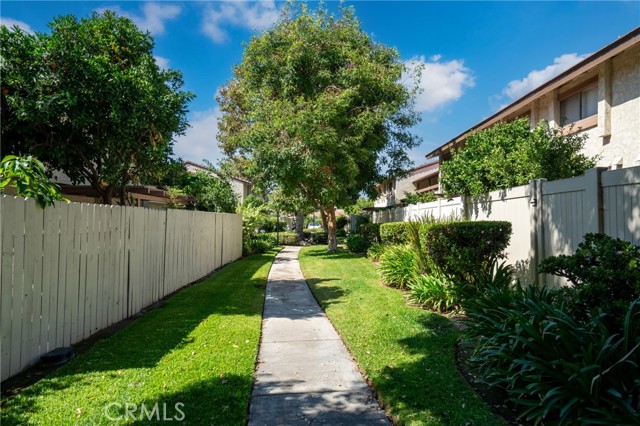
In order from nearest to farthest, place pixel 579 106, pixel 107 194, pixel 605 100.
Result: pixel 107 194 → pixel 605 100 → pixel 579 106

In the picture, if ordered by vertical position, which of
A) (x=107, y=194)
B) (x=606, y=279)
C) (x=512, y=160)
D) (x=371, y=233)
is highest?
(x=512, y=160)

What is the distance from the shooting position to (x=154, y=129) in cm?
811

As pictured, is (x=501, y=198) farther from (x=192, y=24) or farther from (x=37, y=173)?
(x=192, y=24)

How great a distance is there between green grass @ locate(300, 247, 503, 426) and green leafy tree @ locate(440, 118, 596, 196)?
3.72 m

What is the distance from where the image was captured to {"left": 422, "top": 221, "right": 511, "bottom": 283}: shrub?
Result: 22.7ft

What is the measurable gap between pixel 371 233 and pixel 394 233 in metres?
5.24

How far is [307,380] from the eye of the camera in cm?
420

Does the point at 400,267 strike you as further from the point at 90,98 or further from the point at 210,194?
the point at 210,194

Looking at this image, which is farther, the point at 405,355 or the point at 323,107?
the point at 323,107

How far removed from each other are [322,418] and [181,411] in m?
1.27

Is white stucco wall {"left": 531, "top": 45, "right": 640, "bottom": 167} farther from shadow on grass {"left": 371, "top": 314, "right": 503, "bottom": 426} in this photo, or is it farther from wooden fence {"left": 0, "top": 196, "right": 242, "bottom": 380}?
wooden fence {"left": 0, "top": 196, "right": 242, "bottom": 380}

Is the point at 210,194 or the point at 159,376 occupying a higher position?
the point at 210,194

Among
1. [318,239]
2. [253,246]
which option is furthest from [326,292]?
[318,239]
